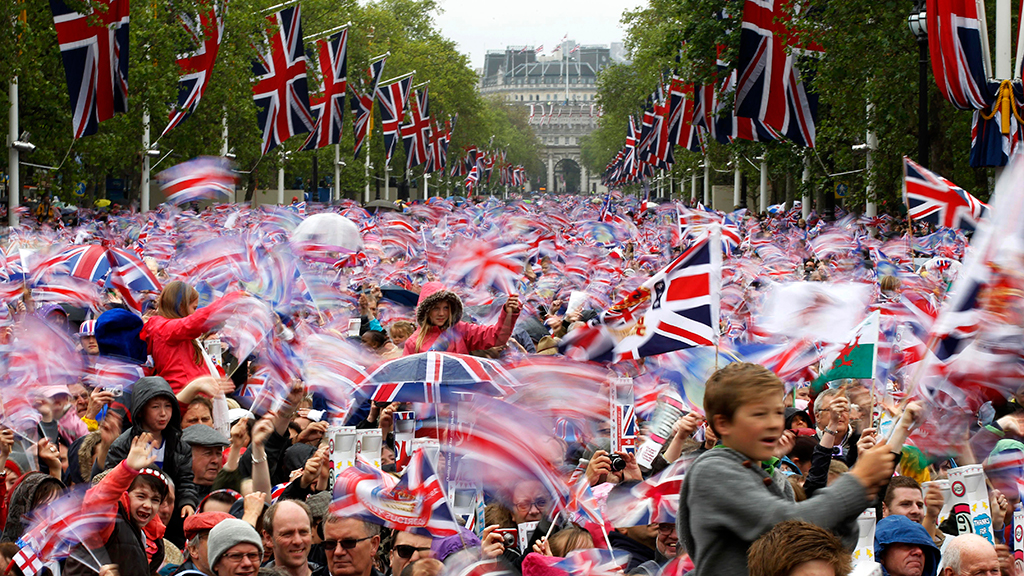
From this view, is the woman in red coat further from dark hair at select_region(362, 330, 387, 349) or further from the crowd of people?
dark hair at select_region(362, 330, 387, 349)

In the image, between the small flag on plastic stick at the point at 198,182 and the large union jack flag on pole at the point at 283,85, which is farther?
the large union jack flag on pole at the point at 283,85

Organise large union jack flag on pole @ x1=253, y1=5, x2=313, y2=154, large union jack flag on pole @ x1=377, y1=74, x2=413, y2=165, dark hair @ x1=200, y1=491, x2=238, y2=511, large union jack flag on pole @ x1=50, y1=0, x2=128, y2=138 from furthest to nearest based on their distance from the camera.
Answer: large union jack flag on pole @ x1=377, y1=74, x2=413, y2=165, large union jack flag on pole @ x1=253, y1=5, x2=313, y2=154, large union jack flag on pole @ x1=50, y1=0, x2=128, y2=138, dark hair @ x1=200, y1=491, x2=238, y2=511

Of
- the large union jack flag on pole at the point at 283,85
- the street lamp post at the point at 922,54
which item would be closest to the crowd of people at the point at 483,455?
the street lamp post at the point at 922,54

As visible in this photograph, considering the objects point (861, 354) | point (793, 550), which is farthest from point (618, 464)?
point (793, 550)

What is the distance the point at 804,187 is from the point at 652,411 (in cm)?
2323

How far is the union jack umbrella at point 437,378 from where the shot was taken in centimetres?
601

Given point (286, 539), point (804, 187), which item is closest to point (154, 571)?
point (286, 539)

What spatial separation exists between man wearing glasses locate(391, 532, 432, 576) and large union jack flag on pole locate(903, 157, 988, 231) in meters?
4.52

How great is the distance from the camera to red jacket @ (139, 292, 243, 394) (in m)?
7.25

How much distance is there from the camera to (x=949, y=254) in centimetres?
1479

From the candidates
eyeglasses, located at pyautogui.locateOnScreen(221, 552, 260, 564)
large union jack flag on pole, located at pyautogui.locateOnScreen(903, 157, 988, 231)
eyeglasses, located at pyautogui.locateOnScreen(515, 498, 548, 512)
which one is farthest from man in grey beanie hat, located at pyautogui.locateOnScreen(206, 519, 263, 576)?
large union jack flag on pole, located at pyautogui.locateOnScreen(903, 157, 988, 231)

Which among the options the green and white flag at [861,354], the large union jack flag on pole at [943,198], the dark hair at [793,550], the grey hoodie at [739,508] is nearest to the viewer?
the dark hair at [793,550]

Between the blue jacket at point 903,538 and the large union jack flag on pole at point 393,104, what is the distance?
129ft

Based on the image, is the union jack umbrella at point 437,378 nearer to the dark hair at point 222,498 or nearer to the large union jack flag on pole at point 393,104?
the dark hair at point 222,498
